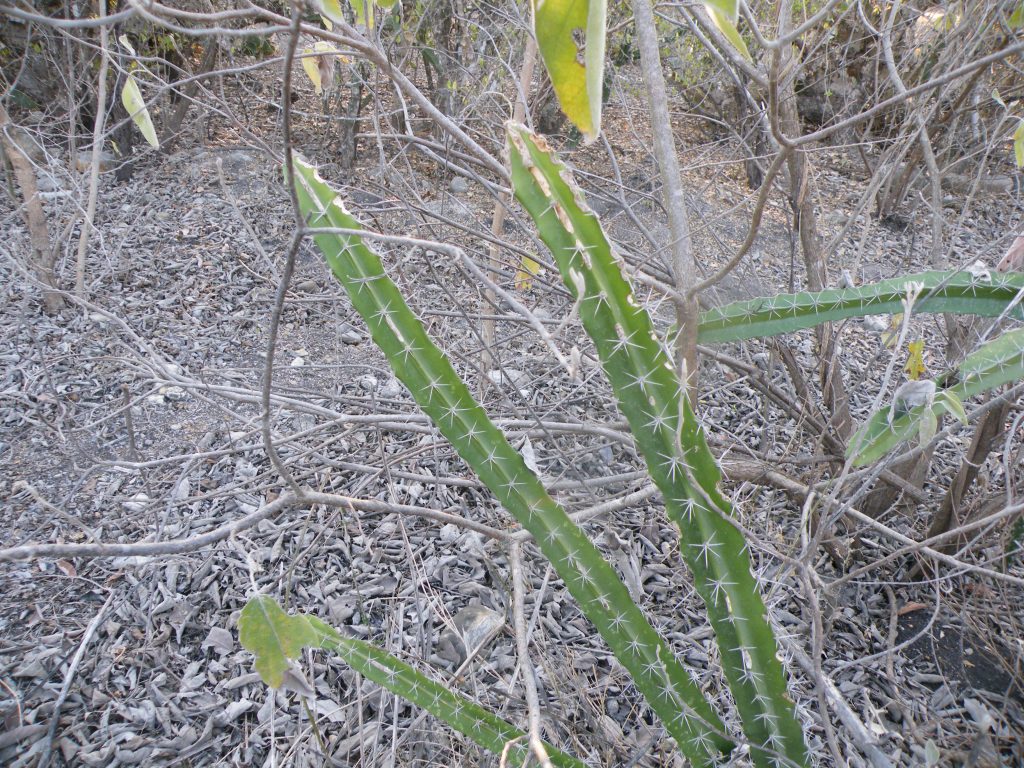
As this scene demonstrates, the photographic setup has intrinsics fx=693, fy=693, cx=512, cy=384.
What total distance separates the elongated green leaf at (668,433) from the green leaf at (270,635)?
678 millimetres

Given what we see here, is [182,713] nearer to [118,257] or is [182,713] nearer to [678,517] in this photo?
[678,517]

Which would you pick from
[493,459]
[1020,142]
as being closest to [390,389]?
[493,459]

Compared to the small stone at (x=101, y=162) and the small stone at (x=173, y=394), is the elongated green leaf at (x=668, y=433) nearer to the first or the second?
the small stone at (x=173, y=394)

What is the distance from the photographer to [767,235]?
4438 mm

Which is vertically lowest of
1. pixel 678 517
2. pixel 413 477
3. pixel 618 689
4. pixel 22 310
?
pixel 22 310

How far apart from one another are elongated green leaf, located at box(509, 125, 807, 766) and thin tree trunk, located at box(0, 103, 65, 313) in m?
2.88

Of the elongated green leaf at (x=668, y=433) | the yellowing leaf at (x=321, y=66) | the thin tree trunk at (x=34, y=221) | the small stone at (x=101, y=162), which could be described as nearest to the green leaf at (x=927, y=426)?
the elongated green leaf at (x=668, y=433)

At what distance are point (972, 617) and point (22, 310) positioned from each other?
4.10 meters

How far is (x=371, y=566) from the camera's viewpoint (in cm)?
226

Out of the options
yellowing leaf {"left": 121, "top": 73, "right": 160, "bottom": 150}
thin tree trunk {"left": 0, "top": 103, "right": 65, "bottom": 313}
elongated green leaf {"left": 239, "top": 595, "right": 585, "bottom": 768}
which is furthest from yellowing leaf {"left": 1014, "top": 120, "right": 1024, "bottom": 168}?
thin tree trunk {"left": 0, "top": 103, "right": 65, "bottom": 313}

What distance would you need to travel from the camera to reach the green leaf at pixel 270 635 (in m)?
1.10

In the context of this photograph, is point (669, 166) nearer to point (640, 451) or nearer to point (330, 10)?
point (640, 451)

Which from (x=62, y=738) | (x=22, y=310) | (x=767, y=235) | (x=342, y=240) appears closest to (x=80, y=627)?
(x=62, y=738)

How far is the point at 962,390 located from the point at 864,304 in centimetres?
29
